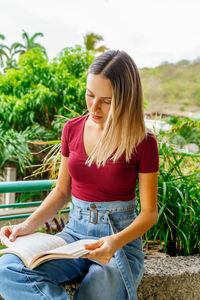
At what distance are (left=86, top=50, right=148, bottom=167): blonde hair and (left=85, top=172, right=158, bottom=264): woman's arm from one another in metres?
0.10

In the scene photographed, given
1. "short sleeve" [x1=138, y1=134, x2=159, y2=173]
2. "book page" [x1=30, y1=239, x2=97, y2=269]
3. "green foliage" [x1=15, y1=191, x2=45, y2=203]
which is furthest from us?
"green foliage" [x1=15, y1=191, x2=45, y2=203]

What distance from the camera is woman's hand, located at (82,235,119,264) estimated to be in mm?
816

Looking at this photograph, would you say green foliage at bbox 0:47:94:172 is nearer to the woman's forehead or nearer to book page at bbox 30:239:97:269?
the woman's forehead

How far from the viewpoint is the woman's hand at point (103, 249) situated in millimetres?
816

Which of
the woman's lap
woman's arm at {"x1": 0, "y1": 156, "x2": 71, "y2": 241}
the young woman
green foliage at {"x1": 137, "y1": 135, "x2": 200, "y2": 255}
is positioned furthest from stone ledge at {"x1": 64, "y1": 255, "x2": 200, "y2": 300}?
woman's arm at {"x1": 0, "y1": 156, "x2": 71, "y2": 241}

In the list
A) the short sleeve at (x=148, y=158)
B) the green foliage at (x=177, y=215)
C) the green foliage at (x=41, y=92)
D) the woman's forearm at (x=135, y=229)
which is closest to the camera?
the woman's forearm at (x=135, y=229)

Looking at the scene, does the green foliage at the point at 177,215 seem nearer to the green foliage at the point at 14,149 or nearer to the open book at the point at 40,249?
the open book at the point at 40,249

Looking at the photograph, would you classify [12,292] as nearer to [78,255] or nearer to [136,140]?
[78,255]

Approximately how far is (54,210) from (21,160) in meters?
5.25

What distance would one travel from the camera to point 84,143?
1.10 meters

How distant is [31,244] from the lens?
2.93 ft

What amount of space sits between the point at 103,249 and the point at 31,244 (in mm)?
219

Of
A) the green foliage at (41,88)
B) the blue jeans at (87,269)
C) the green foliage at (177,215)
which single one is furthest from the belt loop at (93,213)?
the green foliage at (41,88)

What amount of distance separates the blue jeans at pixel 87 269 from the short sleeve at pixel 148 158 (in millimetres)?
137
